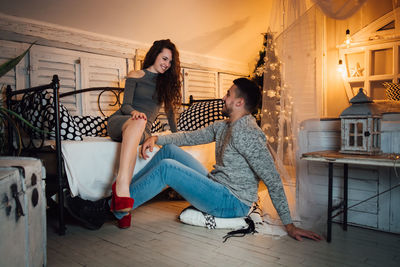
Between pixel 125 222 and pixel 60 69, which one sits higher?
pixel 60 69

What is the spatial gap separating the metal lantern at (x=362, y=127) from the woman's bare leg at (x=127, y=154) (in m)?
1.21

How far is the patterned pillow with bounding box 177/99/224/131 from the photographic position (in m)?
3.04

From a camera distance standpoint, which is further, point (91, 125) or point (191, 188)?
point (91, 125)

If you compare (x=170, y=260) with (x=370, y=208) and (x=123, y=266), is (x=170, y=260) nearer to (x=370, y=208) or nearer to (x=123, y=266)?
(x=123, y=266)

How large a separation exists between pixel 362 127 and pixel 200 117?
65.5 inches

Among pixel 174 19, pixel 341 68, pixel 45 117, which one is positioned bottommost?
pixel 45 117

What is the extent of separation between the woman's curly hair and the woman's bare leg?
53 cm

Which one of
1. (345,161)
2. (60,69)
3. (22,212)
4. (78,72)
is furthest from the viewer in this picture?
(78,72)

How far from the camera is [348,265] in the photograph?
4.46ft

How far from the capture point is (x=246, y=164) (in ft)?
5.59

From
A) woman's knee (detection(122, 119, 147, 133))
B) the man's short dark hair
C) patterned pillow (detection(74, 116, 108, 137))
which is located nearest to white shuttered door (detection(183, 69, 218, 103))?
patterned pillow (detection(74, 116, 108, 137))

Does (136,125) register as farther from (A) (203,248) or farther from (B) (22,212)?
(B) (22,212)

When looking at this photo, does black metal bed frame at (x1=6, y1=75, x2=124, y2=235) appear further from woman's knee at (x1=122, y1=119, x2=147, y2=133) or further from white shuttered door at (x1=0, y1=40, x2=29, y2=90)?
woman's knee at (x1=122, y1=119, x2=147, y2=133)

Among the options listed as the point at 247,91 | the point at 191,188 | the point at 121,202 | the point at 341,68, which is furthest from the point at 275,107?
the point at 341,68
